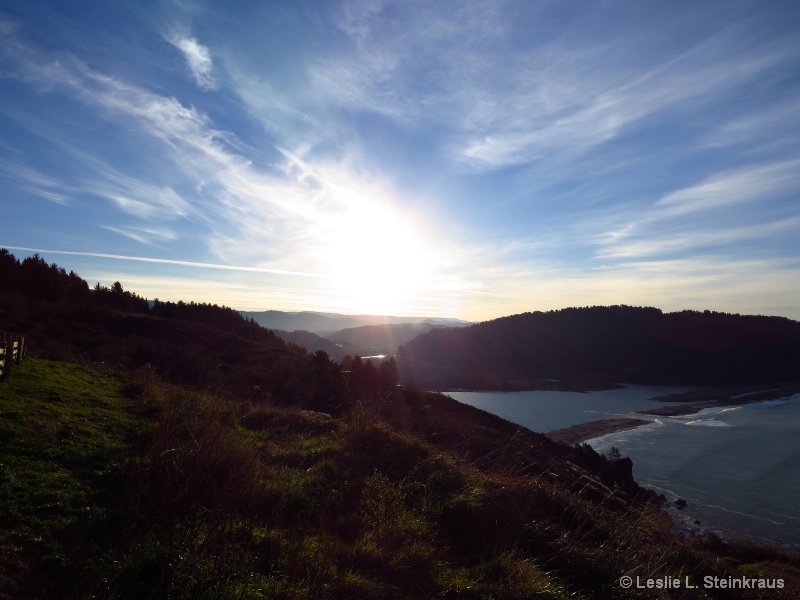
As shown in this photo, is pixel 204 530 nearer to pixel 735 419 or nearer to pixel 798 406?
pixel 735 419

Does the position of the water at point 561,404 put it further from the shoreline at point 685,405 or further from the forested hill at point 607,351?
the forested hill at point 607,351

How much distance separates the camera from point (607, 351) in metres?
122

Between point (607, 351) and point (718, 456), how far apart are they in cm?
8175

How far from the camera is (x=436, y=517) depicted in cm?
700

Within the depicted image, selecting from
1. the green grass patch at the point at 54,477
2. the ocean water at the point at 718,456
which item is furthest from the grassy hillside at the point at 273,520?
the ocean water at the point at 718,456

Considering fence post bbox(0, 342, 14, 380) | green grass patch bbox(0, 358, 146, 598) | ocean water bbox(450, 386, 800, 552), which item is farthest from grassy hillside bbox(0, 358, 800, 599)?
ocean water bbox(450, 386, 800, 552)

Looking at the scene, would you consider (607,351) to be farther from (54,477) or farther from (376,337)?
(54,477)

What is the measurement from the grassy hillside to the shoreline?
4455 centimetres

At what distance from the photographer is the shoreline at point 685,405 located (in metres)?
57.2

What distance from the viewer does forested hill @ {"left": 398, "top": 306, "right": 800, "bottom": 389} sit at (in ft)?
355

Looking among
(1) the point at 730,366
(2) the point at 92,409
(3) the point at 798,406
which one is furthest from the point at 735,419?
(2) the point at 92,409

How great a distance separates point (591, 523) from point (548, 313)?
135889mm

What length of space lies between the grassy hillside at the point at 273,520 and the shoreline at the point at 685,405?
44.5 metres

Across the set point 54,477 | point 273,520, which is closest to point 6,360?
point 54,477
